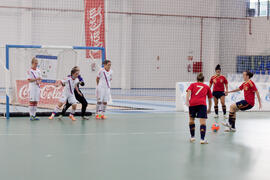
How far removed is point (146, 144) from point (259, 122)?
5.26m

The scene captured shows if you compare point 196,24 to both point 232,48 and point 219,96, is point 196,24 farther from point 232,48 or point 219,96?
point 219,96

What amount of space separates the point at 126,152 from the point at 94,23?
10181mm

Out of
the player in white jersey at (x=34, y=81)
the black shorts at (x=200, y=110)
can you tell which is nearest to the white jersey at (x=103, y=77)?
the player in white jersey at (x=34, y=81)

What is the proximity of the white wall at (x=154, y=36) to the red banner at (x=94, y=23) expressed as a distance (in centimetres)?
1014

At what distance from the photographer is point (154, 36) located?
26.8 metres

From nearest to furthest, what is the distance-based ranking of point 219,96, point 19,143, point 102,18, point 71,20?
point 19,143, point 219,96, point 102,18, point 71,20

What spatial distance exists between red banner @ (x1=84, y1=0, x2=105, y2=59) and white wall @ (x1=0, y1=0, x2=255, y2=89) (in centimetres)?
1014

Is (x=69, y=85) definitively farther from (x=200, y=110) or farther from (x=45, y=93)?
(x=200, y=110)

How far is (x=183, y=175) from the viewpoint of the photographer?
4855mm

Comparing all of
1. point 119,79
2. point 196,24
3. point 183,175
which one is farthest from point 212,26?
point 183,175

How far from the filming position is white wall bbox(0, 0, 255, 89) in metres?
25.5

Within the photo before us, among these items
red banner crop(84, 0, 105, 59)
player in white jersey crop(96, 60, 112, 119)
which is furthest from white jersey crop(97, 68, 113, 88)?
red banner crop(84, 0, 105, 59)

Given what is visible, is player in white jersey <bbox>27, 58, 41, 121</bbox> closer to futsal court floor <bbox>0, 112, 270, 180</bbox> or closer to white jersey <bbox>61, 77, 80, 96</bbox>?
futsal court floor <bbox>0, 112, 270, 180</bbox>

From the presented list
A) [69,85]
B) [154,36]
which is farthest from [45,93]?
[154,36]
